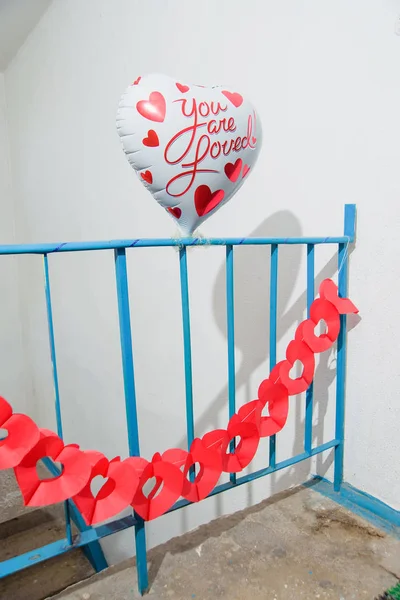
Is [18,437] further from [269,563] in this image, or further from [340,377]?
[340,377]

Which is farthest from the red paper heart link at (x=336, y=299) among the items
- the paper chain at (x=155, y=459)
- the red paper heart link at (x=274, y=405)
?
the red paper heart link at (x=274, y=405)

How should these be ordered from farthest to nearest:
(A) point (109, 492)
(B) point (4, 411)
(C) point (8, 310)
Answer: (C) point (8, 310)
(A) point (109, 492)
(B) point (4, 411)

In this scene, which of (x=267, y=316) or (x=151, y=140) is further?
(x=267, y=316)

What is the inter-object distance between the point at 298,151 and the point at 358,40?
12.3 inches

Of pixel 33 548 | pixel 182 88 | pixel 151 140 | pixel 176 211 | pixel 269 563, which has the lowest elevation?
pixel 33 548

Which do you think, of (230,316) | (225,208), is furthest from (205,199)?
(225,208)

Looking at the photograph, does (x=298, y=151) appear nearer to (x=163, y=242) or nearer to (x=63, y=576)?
(x=163, y=242)

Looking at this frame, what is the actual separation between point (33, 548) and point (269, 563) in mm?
1941

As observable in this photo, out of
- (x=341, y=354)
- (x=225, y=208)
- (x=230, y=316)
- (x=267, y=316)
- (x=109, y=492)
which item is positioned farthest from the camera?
(x=225, y=208)

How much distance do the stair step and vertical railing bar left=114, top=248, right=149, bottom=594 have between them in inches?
48.6

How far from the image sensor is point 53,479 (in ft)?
2.44

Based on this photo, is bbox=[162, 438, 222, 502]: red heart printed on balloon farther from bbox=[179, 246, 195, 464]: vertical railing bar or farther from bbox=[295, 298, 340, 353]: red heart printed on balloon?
bbox=[295, 298, 340, 353]: red heart printed on balloon

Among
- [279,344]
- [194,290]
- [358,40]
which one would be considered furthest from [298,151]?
[194,290]

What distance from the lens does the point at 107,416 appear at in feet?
8.52
